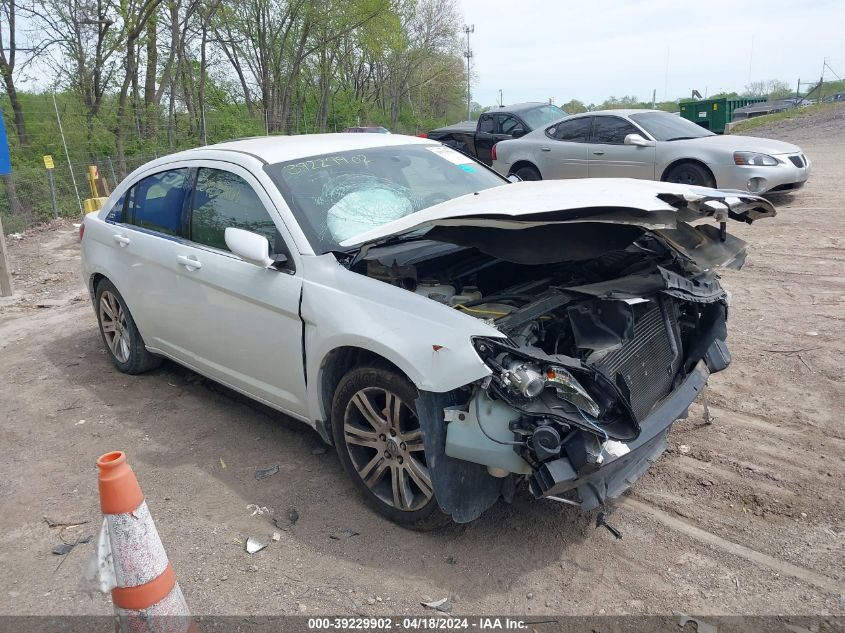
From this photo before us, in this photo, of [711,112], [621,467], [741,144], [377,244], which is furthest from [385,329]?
[711,112]

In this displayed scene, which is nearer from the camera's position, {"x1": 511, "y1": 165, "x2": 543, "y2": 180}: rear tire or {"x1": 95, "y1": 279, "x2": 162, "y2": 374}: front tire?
{"x1": 95, "y1": 279, "x2": 162, "y2": 374}: front tire

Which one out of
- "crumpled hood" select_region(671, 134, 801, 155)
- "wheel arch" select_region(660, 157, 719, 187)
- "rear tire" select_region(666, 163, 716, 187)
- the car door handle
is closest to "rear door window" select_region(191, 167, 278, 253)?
the car door handle

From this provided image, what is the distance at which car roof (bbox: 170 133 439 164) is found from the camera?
422 centimetres

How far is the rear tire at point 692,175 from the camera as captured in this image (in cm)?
997

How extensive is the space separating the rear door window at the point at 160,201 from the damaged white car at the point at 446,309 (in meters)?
0.04

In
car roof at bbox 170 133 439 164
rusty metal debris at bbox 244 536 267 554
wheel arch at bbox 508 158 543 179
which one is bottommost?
rusty metal debris at bbox 244 536 267 554

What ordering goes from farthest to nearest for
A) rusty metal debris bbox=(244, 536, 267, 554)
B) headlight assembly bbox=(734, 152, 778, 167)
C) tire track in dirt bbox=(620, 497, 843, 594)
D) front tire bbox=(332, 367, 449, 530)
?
headlight assembly bbox=(734, 152, 778, 167) < rusty metal debris bbox=(244, 536, 267, 554) < front tire bbox=(332, 367, 449, 530) < tire track in dirt bbox=(620, 497, 843, 594)

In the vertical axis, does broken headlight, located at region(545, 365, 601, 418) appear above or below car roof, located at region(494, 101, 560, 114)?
below

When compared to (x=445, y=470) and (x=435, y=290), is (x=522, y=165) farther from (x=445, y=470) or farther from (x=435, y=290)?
(x=445, y=470)

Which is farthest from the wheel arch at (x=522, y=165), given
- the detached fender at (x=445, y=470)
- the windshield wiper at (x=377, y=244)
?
the detached fender at (x=445, y=470)

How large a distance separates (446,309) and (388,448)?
2.54ft

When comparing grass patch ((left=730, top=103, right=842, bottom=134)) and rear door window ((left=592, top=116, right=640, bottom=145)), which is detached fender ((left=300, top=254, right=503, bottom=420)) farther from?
grass patch ((left=730, top=103, right=842, bottom=134))

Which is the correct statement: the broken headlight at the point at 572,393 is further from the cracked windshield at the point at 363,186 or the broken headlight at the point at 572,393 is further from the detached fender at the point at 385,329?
the cracked windshield at the point at 363,186

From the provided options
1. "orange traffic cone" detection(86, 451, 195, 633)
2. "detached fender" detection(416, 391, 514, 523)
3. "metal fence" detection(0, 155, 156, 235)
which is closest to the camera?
"orange traffic cone" detection(86, 451, 195, 633)
